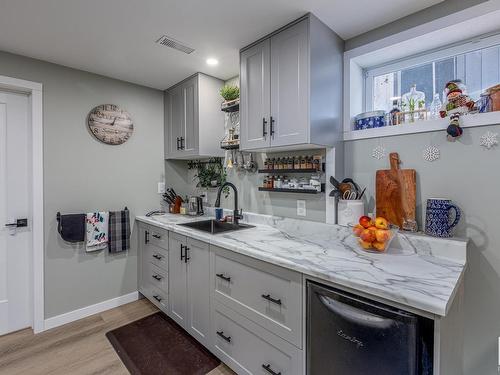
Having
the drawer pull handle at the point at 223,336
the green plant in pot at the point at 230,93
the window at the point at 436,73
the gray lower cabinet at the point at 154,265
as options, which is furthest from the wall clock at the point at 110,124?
the window at the point at 436,73

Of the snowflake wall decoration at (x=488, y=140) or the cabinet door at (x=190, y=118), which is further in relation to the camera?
the cabinet door at (x=190, y=118)

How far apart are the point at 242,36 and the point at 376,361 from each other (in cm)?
210

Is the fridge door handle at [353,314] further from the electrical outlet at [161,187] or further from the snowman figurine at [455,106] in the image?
the electrical outlet at [161,187]

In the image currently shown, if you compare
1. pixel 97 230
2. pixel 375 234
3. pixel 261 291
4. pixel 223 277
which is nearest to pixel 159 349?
pixel 223 277

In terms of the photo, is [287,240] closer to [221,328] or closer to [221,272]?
[221,272]

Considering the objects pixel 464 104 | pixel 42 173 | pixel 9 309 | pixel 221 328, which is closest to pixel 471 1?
pixel 464 104

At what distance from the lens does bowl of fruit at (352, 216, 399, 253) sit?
1.46 m

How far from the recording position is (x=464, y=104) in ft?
4.79

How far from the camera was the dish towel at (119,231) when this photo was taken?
8.75 ft

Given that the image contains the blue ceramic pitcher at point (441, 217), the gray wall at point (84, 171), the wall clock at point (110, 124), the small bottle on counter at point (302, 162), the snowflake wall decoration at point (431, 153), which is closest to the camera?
the blue ceramic pitcher at point (441, 217)

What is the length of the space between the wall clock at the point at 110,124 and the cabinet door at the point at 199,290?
1.46 metres

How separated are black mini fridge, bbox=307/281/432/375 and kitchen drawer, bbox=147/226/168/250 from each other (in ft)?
5.08

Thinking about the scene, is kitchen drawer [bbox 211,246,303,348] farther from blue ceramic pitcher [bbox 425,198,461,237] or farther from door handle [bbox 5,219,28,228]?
door handle [bbox 5,219,28,228]

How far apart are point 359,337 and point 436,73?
1705 mm
